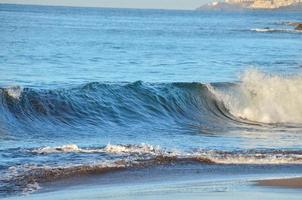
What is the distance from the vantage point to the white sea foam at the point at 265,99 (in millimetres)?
21812

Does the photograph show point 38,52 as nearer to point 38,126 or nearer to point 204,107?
point 204,107

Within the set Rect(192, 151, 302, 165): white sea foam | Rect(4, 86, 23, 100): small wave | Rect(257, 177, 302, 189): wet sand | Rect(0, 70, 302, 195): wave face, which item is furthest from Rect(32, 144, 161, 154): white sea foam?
Rect(4, 86, 23, 100): small wave

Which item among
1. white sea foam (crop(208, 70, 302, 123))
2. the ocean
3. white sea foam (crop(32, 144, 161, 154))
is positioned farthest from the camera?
white sea foam (crop(208, 70, 302, 123))

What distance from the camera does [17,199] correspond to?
9812 millimetres

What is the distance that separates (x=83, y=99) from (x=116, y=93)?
64.4 inches

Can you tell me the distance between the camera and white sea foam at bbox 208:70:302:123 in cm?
2181

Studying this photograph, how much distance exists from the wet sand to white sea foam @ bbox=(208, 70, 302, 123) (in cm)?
973

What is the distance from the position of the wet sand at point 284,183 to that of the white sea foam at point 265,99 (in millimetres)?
9731

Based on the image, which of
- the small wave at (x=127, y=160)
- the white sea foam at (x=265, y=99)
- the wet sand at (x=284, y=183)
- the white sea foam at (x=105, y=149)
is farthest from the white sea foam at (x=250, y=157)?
the white sea foam at (x=265, y=99)

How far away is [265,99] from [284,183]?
40.4ft

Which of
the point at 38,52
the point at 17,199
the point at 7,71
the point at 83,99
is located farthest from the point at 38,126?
the point at 38,52

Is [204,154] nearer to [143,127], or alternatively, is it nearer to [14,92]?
[143,127]

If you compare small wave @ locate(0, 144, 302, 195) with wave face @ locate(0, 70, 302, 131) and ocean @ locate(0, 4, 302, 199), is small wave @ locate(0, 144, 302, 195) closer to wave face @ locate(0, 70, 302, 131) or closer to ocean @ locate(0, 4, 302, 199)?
ocean @ locate(0, 4, 302, 199)

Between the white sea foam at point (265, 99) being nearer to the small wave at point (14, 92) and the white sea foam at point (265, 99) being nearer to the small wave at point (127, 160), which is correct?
the small wave at point (14, 92)
